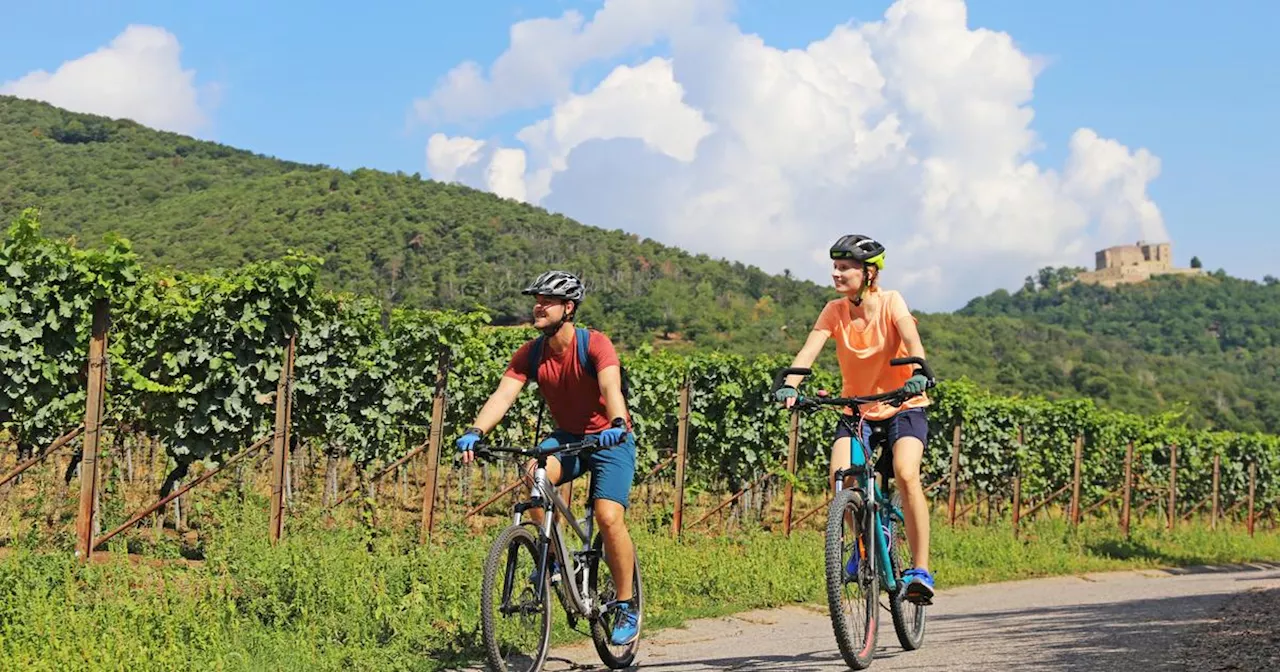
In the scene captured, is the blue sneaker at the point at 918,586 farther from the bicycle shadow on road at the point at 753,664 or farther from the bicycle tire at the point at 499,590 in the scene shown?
the bicycle tire at the point at 499,590

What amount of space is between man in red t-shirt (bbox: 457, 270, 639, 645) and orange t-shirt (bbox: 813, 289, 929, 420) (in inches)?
49.8

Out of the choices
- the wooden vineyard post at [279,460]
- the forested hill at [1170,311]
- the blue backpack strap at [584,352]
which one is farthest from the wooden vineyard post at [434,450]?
the forested hill at [1170,311]

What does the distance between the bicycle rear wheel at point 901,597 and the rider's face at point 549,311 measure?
204 cm

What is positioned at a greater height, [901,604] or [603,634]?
[901,604]

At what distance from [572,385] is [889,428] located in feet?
5.48

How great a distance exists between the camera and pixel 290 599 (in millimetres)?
7523

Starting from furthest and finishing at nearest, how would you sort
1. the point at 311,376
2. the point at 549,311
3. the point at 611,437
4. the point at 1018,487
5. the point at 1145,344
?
the point at 1145,344 → the point at 1018,487 → the point at 311,376 → the point at 549,311 → the point at 611,437

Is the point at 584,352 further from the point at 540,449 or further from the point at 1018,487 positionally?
the point at 1018,487

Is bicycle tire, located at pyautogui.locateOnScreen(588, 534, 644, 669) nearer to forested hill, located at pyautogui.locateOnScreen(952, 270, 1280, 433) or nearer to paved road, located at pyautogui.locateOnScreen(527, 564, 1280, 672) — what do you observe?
paved road, located at pyautogui.locateOnScreen(527, 564, 1280, 672)

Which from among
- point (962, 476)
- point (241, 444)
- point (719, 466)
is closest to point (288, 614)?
point (241, 444)

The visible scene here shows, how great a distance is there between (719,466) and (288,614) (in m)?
16.0

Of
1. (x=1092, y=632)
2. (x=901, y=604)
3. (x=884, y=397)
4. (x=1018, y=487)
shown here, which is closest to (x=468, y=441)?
(x=884, y=397)

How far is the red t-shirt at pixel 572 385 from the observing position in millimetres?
6000

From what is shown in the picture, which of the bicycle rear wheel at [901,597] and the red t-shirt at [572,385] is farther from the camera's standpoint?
the bicycle rear wheel at [901,597]
